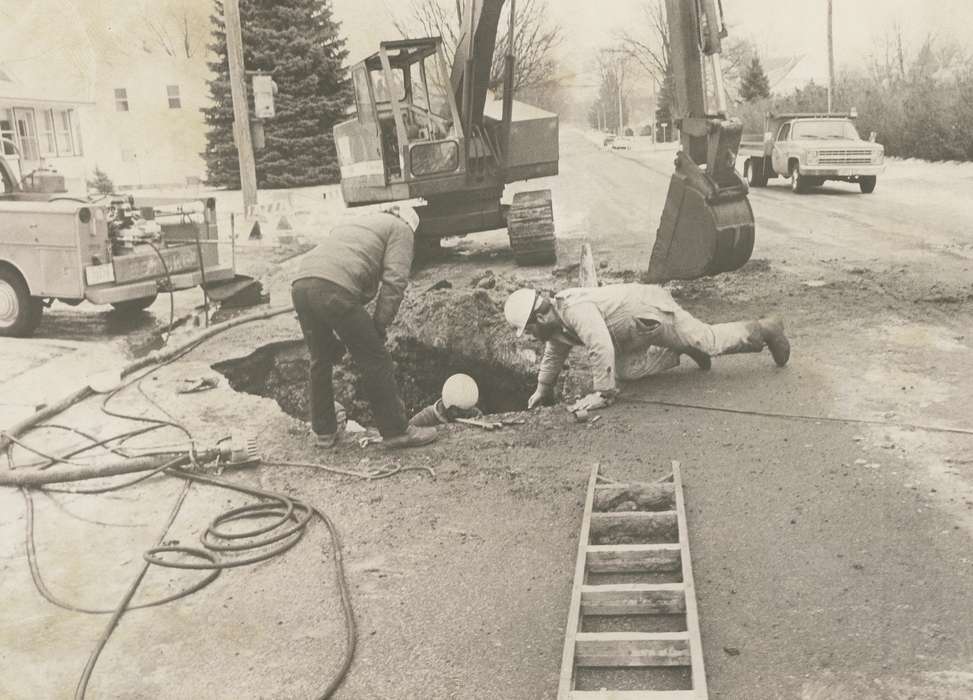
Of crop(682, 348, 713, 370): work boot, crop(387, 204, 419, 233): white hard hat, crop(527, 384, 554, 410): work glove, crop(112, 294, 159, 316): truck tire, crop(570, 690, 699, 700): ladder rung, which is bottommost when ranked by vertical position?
crop(570, 690, 699, 700): ladder rung

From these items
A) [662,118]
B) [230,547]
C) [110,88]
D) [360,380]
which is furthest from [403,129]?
[662,118]

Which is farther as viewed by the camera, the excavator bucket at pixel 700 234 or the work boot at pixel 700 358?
the excavator bucket at pixel 700 234

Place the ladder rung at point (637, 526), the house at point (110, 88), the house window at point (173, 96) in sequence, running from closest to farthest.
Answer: the ladder rung at point (637, 526)
the house at point (110, 88)
the house window at point (173, 96)

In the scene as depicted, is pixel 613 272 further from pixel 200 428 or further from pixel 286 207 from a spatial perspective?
pixel 286 207

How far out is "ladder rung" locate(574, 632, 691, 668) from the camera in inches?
139

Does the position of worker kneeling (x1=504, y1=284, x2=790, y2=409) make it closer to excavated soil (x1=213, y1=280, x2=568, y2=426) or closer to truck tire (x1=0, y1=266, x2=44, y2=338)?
excavated soil (x1=213, y1=280, x2=568, y2=426)

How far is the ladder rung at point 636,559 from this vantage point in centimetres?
435

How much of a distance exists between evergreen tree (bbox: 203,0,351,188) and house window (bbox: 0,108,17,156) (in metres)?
10.4

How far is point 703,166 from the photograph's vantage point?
9.05 metres

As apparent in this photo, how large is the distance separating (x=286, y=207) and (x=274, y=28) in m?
6.34

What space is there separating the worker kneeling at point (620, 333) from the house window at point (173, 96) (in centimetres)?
2515

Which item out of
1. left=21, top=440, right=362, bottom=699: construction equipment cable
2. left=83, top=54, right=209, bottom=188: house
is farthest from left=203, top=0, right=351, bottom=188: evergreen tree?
left=21, top=440, right=362, bottom=699: construction equipment cable

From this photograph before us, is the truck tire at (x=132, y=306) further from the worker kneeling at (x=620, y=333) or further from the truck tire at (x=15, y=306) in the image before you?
the worker kneeling at (x=620, y=333)

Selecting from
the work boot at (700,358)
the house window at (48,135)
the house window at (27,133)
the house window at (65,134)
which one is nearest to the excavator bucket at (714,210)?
the work boot at (700,358)
